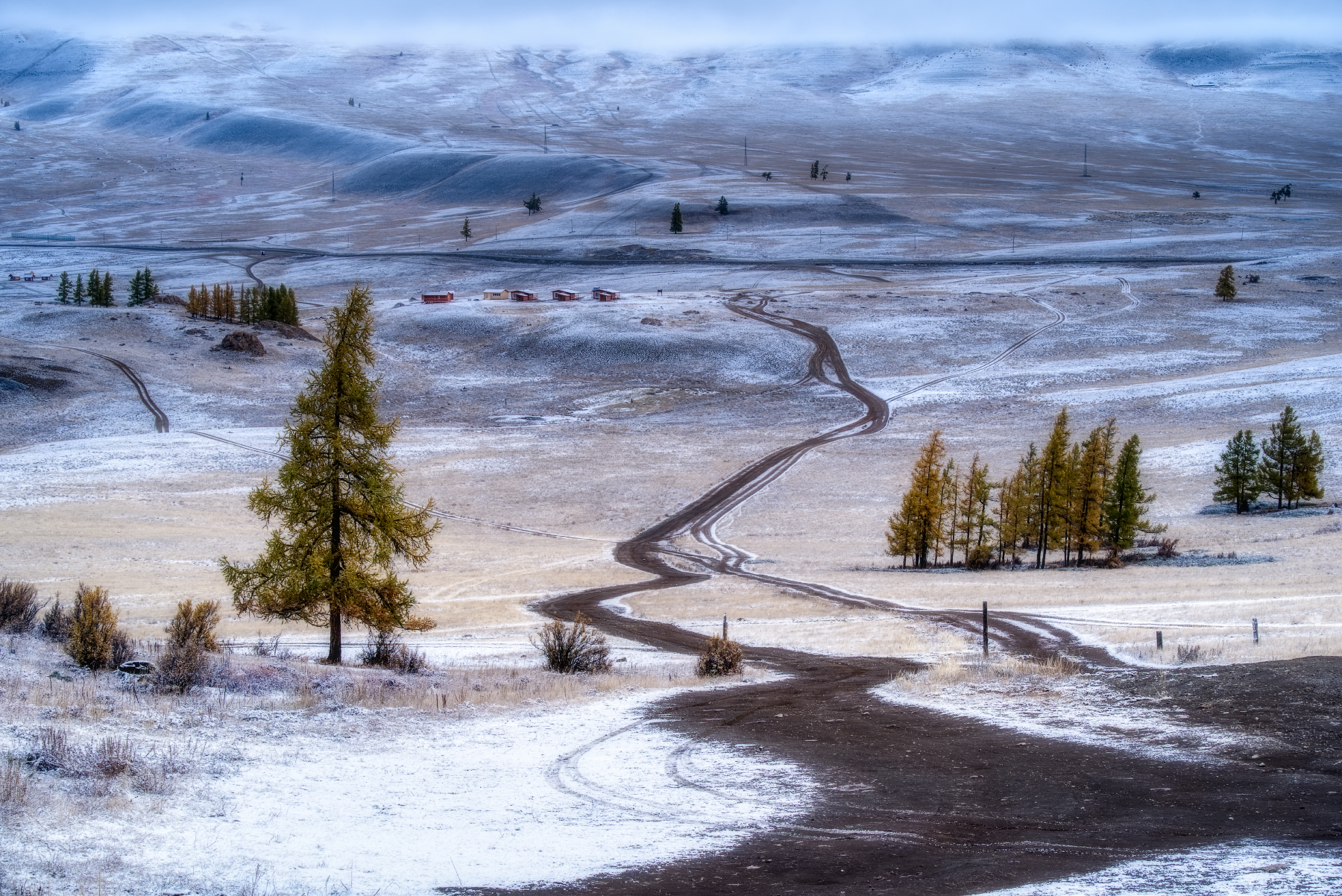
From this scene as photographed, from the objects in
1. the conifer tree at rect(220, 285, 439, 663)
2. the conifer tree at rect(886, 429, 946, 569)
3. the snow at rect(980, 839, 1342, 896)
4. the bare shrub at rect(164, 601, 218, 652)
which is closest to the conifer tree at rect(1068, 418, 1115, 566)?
the conifer tree at rect(886, 429, 946, 569)

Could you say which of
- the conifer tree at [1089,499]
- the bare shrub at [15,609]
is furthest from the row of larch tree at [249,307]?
the bare shrub at [15,609]

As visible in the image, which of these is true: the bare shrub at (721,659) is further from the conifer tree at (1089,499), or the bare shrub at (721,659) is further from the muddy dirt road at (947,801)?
the conifer tree at (1089,499)

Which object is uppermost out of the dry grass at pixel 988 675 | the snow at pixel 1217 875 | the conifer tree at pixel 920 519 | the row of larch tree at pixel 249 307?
the row of larch tree at pixel 249 307

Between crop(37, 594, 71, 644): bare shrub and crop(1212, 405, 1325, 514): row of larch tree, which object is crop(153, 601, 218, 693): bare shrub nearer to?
crop(37, 594, 71, 644): bare shrub

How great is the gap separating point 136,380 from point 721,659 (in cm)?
7932

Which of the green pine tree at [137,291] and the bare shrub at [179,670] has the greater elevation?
the green pine tree at [137,291]

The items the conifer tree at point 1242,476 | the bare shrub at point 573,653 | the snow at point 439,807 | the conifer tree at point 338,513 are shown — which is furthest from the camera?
the conifer tree at point 1242,476

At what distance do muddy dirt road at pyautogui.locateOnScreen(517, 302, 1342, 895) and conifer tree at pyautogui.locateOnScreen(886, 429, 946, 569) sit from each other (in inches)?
1069

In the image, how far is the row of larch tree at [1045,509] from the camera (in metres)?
46.8

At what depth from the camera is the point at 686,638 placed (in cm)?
3070

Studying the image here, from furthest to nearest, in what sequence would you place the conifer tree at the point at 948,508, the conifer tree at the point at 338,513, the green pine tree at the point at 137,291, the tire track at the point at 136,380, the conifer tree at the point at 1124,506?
the green pine tree at the point at 137,291 → the tire track at the point at 136,380 → the conifer tree at the point at 948,508 → the conifer tree at the point at 1124,506 → the conifer tree at the point at 338,513

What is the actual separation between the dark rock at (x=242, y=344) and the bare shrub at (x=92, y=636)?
85.0 meters

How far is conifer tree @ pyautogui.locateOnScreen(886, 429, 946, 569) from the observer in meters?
46.9

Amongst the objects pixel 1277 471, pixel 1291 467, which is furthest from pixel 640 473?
pixel 1291 467
